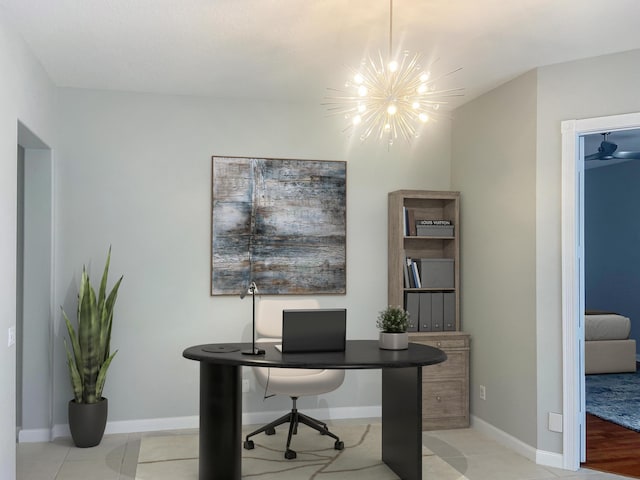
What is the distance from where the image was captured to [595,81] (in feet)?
12.9

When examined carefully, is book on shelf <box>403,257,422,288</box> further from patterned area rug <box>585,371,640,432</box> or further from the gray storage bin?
patterned area rug <box>585,371,640,432</box>

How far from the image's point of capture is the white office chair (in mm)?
4199

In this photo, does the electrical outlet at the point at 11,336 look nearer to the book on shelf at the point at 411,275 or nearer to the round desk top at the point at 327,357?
the round desk top at the point at 327,357

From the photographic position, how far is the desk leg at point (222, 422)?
138 inches

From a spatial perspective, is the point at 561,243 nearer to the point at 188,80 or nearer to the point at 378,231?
the point at 378,231

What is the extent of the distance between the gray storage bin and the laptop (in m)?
1.68

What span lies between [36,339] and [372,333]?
260cm

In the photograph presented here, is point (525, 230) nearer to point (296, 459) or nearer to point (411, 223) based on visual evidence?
point (411, 223)

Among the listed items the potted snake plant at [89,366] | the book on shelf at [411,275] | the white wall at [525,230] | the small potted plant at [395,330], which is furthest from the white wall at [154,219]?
the small potted plant at [395,330]

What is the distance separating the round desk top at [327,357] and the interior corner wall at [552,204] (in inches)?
37.6

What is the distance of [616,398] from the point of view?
5750 millimetres

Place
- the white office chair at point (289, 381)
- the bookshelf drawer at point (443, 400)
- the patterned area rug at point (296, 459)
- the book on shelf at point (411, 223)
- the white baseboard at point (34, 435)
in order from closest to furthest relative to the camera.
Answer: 1. the patterned area rug at point (296, 459)
2. the white office chair at point (289, 381)
3. the white baseboard at point (34, 435)
4. the bookshelf drawer at point (443, 400)
5. the book on shelf at point (411, 223)

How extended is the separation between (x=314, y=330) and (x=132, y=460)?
64.8 inches

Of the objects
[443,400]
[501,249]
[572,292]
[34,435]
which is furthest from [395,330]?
[34,435]
